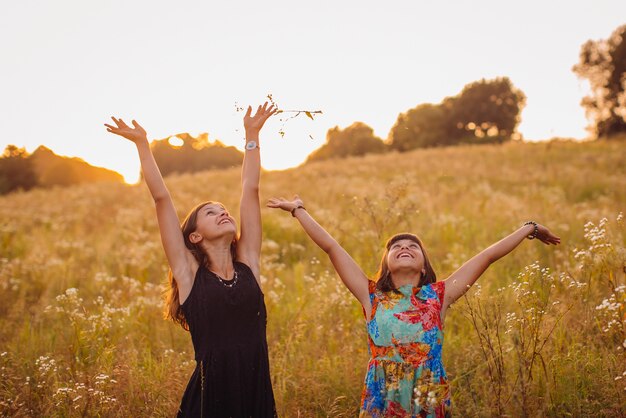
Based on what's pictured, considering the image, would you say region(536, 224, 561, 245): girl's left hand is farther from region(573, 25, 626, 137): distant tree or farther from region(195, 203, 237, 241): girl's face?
region(573, 25, 626, 137): distant tree

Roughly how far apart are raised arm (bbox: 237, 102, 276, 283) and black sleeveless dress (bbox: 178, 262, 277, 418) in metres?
0.38

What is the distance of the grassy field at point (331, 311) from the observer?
3604 millimetres

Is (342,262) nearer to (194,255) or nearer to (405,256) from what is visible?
(405,256)

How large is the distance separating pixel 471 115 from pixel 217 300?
50233 mm

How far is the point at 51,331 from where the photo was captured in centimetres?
539

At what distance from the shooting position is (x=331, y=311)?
5363 millimetres

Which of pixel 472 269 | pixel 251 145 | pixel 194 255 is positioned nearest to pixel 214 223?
pixel 194 255

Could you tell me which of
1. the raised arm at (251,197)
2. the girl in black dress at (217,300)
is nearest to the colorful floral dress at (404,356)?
→ the girl in black dress at (217,300)

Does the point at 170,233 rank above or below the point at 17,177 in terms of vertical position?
below

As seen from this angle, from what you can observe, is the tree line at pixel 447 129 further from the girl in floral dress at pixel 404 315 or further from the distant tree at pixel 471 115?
the girl in floral dress at pixel 404 315

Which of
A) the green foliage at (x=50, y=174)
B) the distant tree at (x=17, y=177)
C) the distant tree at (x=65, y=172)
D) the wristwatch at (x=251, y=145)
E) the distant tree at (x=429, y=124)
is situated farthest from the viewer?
the distant tree at (x=429, y=124)

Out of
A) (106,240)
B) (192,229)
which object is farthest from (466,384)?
(106,240)

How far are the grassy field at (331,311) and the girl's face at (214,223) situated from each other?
125 centimetres

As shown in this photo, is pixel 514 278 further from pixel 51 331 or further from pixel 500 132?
pixel 500 132
